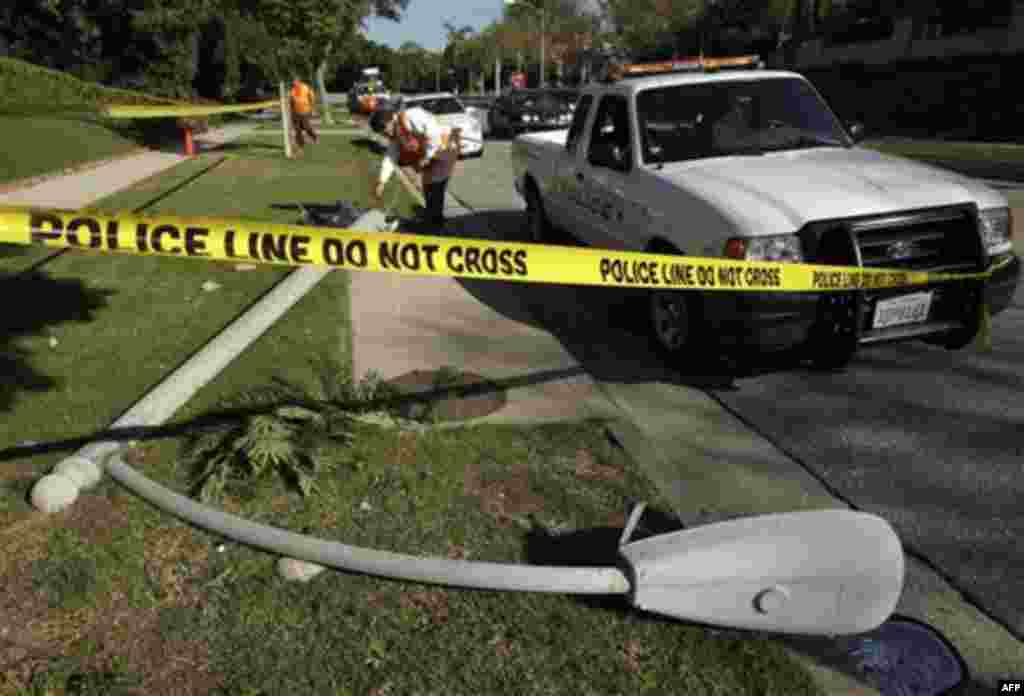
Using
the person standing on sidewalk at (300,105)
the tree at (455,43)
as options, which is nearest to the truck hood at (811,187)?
the person standing on sidewalk at (300,105)

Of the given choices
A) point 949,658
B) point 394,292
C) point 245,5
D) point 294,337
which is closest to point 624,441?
point 949,658

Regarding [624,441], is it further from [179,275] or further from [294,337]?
[179,275]

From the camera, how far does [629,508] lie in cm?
338

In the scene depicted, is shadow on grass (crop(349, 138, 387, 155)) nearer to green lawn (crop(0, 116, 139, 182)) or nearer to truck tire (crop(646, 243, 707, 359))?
green lawn (crop(0, 116, 139, 182))

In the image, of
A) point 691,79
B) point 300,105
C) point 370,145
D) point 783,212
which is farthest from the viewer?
point 370,145

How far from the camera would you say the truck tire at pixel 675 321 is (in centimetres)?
457

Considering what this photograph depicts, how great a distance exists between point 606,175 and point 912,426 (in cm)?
276

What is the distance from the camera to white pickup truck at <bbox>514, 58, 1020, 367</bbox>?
4.05m

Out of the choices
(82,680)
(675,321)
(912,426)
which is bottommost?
(82,680)

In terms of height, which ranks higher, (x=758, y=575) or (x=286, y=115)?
(x=286, y=115)

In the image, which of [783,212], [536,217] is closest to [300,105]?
[536,217]

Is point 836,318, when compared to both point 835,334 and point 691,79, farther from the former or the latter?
point 691,79

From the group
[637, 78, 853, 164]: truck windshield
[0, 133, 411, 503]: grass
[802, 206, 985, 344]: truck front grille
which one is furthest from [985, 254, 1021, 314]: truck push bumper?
[0, 133, 411, 503]: grass

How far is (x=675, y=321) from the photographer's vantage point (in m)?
4.86
